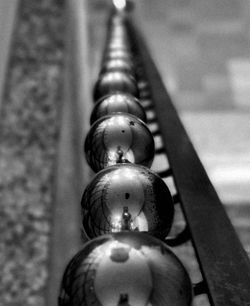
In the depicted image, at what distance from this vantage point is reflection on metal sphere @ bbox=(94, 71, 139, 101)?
30.7 inches

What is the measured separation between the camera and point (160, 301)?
333mm

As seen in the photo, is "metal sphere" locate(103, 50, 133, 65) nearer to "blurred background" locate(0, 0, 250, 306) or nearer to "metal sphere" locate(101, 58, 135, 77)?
"metal sphere" locate(101, 58, 135, 77)

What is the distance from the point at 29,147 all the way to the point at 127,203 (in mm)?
1076

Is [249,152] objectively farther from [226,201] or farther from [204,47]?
[204,47]

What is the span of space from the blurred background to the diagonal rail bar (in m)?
0.40

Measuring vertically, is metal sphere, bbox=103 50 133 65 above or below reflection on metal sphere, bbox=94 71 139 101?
above

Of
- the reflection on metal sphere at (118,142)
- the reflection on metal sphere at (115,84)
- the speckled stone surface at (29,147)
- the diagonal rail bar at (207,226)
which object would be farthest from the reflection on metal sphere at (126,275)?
the speckled stone surface at (29,147)

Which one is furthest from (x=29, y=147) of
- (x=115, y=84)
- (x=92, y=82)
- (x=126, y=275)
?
(x=126, y=275)

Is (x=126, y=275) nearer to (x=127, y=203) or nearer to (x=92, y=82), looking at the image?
(x=127, y=203)

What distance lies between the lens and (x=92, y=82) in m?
1.65

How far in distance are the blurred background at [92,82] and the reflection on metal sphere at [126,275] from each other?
69 centimetres

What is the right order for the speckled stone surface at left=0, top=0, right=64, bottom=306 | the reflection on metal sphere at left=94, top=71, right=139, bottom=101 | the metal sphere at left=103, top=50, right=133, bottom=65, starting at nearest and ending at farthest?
the reflection on metal sphere at left=94, top=71, right=139, bottom=101, the metal sphere at left=103, top=50, right=133, bottom=65, the speckled stone surface at left=0, top=0, right=64, bottom=306

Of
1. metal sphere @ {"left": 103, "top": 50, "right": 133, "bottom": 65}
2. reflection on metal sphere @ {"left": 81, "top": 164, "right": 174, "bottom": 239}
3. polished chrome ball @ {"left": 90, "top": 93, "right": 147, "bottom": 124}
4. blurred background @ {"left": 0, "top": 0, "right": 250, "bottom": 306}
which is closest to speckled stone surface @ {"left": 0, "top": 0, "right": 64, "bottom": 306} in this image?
blurred background @ {"left": 0, "top": 0, "right": 250, "bottom": 306}

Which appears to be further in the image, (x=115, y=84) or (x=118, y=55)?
(x=118, y=55)
